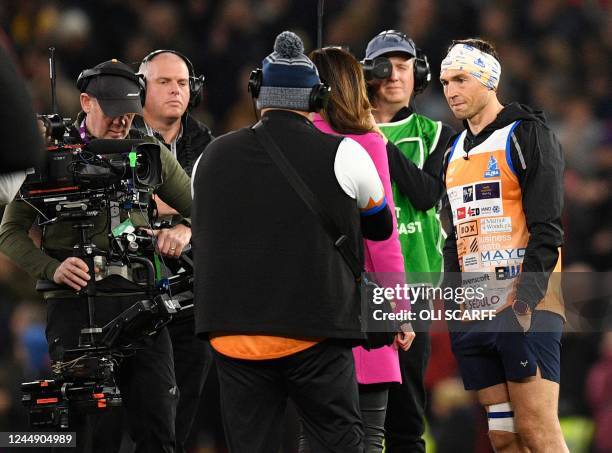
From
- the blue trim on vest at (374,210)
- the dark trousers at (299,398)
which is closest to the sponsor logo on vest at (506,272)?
the blue trim on vest at (374,210)

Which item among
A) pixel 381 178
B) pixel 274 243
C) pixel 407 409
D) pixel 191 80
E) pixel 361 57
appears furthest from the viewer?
pixel 361 57

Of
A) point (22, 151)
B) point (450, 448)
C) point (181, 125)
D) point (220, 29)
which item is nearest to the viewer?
point (22, 151)

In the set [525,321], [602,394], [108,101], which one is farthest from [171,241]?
[602,394]

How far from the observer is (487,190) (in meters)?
4.50

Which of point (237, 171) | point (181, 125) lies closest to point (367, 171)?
point (237, 171)

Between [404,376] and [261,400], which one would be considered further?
[404,376]

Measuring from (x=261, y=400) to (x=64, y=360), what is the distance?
3.36ft

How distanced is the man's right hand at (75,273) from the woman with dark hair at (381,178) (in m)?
0.94

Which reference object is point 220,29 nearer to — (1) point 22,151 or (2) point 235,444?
(2) point 235,444

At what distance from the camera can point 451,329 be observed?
4.66m

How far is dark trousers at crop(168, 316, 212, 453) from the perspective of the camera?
16.9ft

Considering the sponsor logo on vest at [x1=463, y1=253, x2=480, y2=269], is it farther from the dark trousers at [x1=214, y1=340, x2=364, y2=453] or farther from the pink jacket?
the dark trousers at [x1=214, y1=340, x2=364, y2=453]

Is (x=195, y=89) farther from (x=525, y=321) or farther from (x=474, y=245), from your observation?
(x=525, y=321)

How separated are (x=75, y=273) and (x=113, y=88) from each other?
691mm
